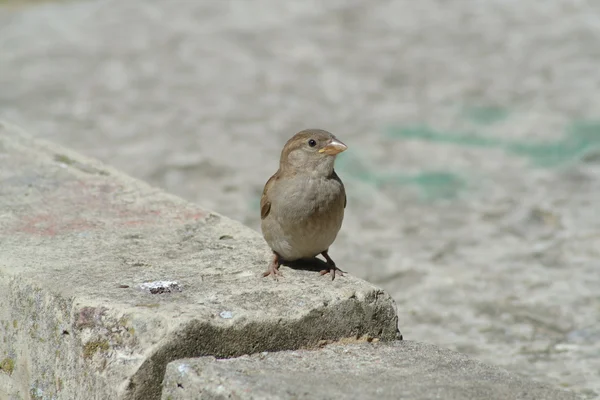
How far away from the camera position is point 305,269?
12.8 feet

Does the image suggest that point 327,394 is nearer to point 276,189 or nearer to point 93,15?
point 276,189

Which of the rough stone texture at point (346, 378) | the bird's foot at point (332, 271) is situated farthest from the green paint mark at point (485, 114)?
the rough stone texture at point (346, 378)

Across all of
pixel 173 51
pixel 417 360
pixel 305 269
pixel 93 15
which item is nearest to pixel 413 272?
pixel 305 269

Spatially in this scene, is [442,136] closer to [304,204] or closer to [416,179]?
[416,179]

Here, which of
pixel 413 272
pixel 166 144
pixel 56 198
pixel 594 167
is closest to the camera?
pixel 56 198

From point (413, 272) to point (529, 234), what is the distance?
1.03m

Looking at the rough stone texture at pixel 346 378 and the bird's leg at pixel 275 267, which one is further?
the bird's leg at pixel 275 267

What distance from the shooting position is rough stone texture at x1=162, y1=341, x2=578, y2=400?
9.46 ft

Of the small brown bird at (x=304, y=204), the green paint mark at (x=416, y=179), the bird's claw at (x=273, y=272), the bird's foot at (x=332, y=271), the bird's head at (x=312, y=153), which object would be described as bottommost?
the bird's claw at (x=273, y=272)

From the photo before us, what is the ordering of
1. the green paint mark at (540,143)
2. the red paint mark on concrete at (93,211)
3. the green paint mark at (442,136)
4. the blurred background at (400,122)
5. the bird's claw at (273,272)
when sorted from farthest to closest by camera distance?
1. the green paint mark at (442,136)
2. the green paint mark at (540,143)
3. the blurred background at (400,122)
4. the red paint mark on concrete at (93,211)
5. the bird's claw at (273,272)

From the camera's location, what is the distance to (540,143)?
8.24 meters

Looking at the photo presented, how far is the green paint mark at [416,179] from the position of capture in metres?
7.45

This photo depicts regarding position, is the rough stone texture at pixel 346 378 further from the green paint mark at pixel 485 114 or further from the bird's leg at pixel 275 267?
the green paint mark at pixel 485 114

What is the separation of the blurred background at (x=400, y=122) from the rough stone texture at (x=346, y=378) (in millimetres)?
1654
